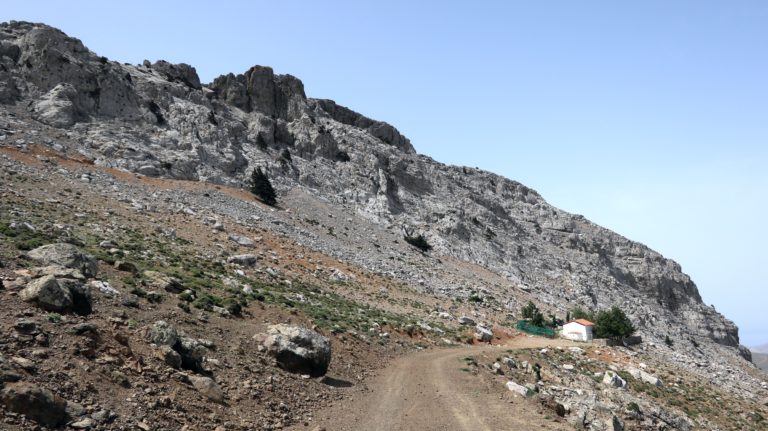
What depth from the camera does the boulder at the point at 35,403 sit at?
9.41m

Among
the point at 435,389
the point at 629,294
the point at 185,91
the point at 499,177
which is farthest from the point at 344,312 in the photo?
the point at 499,177

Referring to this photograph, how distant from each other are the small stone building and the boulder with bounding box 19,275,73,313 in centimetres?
5090

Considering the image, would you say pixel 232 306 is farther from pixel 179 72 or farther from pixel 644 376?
pixel 179 72

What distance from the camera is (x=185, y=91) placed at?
85188 millimetres

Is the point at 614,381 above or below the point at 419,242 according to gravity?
below

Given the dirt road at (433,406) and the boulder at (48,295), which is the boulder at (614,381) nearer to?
the dirt road at (433,406)

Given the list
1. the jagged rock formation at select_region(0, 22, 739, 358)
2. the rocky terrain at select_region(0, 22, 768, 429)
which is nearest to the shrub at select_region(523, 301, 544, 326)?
the rocky terrain at select_region(0, 22, 768, 429)

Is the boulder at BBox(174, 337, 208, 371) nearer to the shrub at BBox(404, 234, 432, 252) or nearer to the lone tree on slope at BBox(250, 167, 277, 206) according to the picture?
the lone tree on slope at BBox(250, 167, 277, 206)

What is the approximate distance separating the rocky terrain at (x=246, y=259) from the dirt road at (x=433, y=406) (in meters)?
1.34

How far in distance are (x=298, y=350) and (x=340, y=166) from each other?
247ft

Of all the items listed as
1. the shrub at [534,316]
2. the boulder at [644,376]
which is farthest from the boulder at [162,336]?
the shrub at [534,316]

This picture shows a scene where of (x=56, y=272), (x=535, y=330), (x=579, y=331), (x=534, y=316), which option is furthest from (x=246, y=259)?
(x=579, y=331)

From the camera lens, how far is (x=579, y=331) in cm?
5272

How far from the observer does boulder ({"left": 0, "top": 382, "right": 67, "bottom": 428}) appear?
9.41 m
